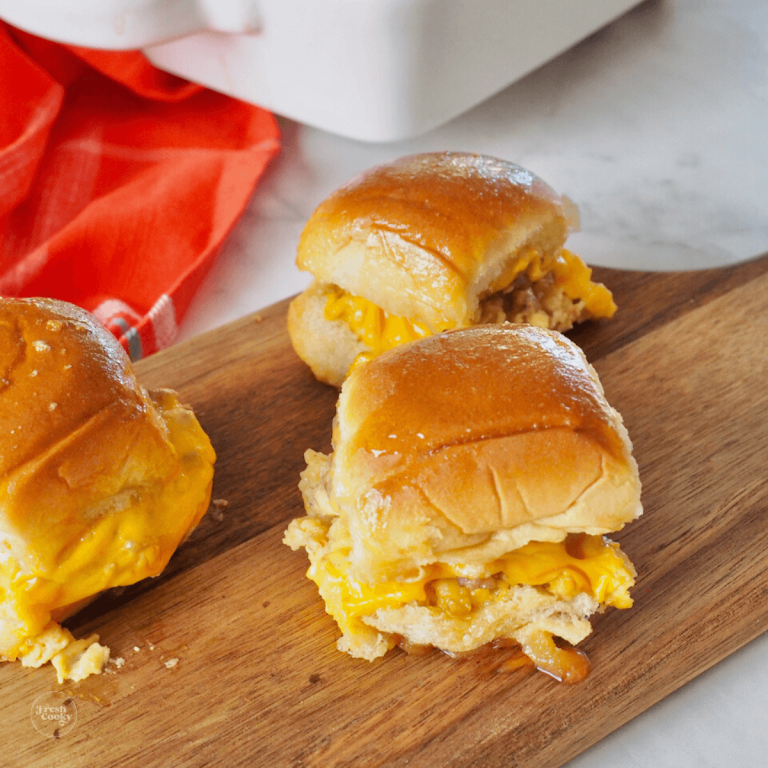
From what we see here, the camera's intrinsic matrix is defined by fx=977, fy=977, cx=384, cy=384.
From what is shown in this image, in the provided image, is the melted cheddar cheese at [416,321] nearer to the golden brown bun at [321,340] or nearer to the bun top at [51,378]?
the golden brown bun at [321,340]

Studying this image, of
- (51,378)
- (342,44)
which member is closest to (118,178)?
(342,44)

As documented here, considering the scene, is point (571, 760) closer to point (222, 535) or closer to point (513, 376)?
point (513, 376)

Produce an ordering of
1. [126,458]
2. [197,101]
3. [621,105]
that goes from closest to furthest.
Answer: [126,458] < [197,101] < [621,105]

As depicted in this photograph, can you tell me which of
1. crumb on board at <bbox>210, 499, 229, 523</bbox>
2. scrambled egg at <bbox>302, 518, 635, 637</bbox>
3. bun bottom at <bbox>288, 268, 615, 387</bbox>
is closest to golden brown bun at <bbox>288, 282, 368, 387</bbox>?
bun bottom at <bbox>288, 268, 615, 387</bbox>

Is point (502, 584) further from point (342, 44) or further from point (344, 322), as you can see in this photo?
point (342, 44)

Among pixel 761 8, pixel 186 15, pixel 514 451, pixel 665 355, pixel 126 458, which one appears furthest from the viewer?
pixel 761 8

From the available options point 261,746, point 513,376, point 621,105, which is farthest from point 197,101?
point 261,746

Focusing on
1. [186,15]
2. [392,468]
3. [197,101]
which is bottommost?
[197,101]
